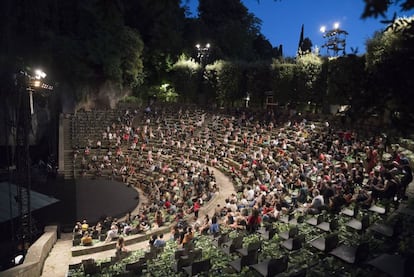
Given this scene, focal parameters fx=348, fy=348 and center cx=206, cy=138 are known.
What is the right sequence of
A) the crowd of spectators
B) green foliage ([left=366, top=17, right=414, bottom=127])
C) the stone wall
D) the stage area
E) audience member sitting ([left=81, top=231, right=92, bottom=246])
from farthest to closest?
1. the stage area
2. audience member sitting ([left=81, top=231, right=92, bottom=246])
3. the crowd of spectators
4. the stone wall
5. green foliage ([left=366, top=17, right=414, bottom=127])

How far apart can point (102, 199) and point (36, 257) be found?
26.3 ft

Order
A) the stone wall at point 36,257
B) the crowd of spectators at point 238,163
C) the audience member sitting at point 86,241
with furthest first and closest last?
the audience member sitting at point 86,241 → the crowd of spectators at point 238,163 → the stone wall at point 36,257

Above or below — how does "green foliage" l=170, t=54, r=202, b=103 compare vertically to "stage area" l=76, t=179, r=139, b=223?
above

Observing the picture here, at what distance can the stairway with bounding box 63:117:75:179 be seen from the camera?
26.1 meters

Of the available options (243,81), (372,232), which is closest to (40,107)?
(243,81)

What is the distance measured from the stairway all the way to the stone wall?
11016 mm

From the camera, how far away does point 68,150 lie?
29016 mm

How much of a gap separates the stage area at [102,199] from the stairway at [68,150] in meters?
2.16

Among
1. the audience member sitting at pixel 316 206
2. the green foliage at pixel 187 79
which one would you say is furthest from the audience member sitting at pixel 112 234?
the green foliage at pixel 187 79

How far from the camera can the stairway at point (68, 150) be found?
2610 centimetres

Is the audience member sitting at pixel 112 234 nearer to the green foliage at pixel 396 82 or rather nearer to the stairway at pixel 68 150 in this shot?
the green foliage at pixel 396 82

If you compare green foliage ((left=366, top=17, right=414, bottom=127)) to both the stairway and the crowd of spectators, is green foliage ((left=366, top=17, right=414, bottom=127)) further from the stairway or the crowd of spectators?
the stairway

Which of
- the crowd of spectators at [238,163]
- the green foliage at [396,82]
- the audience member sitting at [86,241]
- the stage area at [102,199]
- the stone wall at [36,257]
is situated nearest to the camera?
the green foliage at [396,82]

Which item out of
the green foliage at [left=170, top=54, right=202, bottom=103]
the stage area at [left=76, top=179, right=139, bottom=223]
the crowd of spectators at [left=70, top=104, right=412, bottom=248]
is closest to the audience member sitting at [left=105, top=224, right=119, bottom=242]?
the crowd of spectators at [left=70, top=104, right=412, bottom=248]
